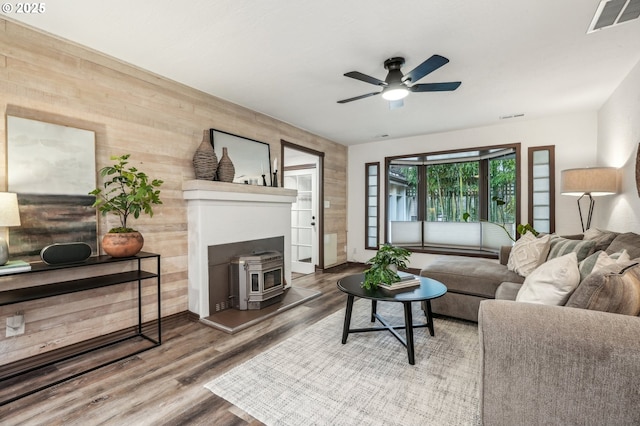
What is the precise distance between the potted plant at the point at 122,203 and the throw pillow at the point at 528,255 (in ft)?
11.3

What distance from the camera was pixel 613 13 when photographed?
201cm

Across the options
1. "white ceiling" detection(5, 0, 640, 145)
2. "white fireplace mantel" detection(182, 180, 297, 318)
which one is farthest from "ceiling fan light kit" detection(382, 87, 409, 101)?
"white fireplace mantel" detection(182, 180, 297, 318)

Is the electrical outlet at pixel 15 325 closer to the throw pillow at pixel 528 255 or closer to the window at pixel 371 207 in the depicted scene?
the throw pillow at pixel 528 255

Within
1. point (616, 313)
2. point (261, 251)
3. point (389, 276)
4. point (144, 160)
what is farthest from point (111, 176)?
point (616, 313)

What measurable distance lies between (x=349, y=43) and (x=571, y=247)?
8.38 feet

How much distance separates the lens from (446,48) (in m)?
2.47

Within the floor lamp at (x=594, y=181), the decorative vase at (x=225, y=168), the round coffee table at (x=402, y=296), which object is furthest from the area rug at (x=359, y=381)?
the floor lamp at (x=594, y=181)

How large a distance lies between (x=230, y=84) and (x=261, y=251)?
6.45 ft

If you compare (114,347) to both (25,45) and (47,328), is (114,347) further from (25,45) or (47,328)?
(25,45)

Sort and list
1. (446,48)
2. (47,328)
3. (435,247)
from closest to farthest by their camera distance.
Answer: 1. (47,328)
2. (446,48)
3. (435,247)

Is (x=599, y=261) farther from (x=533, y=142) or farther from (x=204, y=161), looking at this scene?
(x=533, y=142)

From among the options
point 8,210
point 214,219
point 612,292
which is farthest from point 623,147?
point 8,210

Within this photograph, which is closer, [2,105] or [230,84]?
[2,105]

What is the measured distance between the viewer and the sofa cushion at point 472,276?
113 inches
